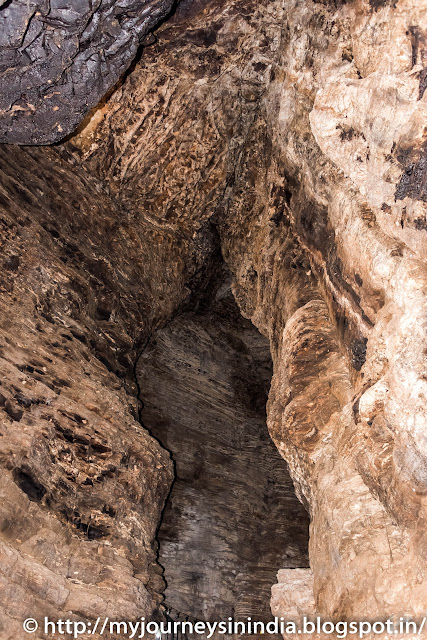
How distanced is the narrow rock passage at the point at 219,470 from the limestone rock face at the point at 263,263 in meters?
1.50

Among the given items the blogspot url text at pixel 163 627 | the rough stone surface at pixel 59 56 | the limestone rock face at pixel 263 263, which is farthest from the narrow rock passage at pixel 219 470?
the rough stone surface at pixel 59 56

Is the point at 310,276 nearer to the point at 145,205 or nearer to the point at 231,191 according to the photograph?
the point at 231,191

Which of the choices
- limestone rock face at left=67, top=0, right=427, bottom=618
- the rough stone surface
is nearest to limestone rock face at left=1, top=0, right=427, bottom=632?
limestone rock face at left=67, top=0, right=427, bottom=618

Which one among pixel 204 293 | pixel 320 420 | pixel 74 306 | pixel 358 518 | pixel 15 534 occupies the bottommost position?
pixel 15 534

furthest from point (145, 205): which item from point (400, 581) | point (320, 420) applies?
point (400, 581)

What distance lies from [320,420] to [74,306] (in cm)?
281

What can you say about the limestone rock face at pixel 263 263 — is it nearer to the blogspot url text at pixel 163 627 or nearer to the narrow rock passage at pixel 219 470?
the blogspot url text at pixel 163 627

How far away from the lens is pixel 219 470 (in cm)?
817

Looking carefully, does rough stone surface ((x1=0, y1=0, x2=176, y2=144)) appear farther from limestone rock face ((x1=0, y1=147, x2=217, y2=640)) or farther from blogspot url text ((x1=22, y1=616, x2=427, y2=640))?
blogspot url text ((x1=22, y1=616, x2=427, y2=640))

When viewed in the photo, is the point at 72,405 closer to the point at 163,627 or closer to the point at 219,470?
the point at 163,627

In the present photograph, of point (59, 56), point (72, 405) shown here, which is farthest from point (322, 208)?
point (72, 405)

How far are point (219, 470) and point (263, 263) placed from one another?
3323 millimetres

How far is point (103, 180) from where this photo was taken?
6848mm

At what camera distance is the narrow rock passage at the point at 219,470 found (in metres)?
6.93
